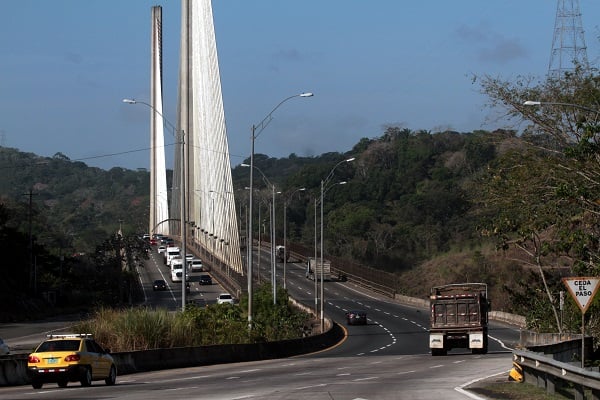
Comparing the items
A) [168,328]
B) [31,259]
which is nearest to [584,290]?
[168,328]

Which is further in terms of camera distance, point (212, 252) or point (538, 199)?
point (212, 252)

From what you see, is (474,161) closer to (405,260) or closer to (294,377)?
(405,260)

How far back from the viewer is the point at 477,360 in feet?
129

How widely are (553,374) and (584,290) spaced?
10.9 ft

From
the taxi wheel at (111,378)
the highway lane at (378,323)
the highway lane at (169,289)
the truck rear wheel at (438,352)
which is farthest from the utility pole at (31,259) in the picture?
the taxi wheel at (111,378)

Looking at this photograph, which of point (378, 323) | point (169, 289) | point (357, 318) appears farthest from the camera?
point (169, 289)

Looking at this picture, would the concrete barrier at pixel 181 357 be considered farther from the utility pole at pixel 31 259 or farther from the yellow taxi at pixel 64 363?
the utility pole at pixel 31 259

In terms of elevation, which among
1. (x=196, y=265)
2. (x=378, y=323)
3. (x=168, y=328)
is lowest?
(x=378, y=323)

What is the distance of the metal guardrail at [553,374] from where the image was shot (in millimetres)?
17719

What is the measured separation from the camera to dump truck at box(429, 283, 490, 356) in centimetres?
4509

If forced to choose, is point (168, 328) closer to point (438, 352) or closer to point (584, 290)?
point (438, 352)

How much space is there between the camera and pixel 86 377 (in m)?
26.0

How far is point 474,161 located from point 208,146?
75.5 m

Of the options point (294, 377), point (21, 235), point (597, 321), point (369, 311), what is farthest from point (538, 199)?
point (21, 235)
